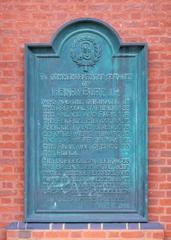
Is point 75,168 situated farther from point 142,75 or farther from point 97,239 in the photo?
point 142,75

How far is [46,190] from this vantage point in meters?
4.50

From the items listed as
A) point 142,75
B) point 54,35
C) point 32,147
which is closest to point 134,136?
point 142,75

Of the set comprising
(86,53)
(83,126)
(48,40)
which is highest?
(48,40)

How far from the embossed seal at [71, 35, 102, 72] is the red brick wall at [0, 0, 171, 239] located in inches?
11.0

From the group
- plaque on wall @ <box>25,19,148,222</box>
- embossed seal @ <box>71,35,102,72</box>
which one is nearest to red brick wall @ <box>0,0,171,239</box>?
plaque on wall @ <box>25,19,148,222</box>

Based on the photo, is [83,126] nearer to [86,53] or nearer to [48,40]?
[86,53]

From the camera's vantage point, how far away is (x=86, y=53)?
4.49m

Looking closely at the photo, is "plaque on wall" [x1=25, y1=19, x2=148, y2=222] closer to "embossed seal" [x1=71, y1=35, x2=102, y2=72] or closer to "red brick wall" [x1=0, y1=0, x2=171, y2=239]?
"embossed seal" [x1=71, y1=35, x2=102, y2=72]

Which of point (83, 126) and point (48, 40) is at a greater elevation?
point (48, 40)

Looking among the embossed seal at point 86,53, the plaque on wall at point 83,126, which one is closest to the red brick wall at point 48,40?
the plaque on wall at point 83,126

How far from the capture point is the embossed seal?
4492mm

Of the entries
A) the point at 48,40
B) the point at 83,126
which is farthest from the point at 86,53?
the point at 83,126

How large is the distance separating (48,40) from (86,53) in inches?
16.8

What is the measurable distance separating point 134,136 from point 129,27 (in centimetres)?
114
